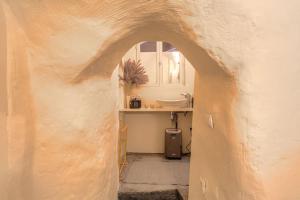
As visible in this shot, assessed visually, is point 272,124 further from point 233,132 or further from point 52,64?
point 52,64

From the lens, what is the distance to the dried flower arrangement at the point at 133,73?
3567 mm

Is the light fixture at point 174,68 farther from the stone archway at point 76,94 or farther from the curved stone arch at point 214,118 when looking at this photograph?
the stone archway at point 76,94

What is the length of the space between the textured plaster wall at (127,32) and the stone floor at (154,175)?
1.54 m

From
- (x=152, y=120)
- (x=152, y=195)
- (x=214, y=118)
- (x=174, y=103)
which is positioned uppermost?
(x=214, y=118)

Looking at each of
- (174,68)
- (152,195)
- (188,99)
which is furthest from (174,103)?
(152,195)

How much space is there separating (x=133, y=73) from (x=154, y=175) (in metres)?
1.69

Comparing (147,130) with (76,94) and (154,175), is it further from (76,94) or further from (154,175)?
(76,94)

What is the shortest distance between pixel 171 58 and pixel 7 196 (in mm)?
3323

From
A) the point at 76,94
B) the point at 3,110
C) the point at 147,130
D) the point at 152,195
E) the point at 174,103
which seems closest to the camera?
the point at 3,110

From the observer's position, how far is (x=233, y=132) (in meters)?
0.81

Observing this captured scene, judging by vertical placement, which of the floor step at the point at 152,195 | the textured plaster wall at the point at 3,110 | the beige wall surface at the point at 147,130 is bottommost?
the floor step at the point at 152,195

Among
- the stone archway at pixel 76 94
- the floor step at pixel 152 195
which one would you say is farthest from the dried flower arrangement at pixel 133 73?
the stone archway at pixel 76 94

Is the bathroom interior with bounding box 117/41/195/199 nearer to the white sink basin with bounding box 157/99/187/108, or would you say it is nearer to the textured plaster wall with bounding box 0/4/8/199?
the white sink basin with bounding box 157/99/187/108

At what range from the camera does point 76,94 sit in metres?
0.87
